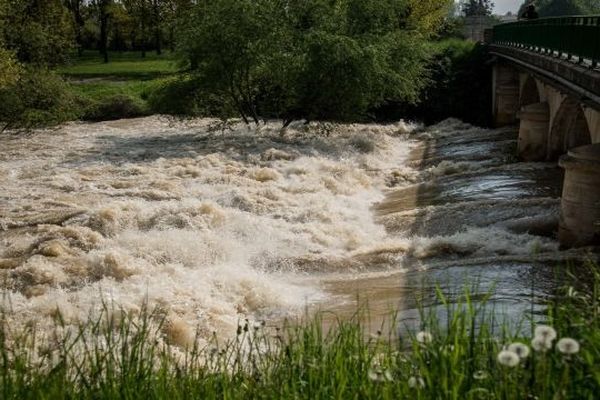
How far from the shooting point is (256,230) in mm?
14164

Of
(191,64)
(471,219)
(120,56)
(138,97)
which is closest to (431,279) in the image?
(471,219)

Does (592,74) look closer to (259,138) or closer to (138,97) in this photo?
(259,138)

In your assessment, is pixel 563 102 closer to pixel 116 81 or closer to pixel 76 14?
pixel 116 81

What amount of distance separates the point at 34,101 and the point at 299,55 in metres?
10.2

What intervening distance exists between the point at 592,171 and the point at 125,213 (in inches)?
339

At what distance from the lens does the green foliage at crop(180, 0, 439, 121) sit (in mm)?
25734

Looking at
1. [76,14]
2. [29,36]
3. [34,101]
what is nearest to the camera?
[34,101]

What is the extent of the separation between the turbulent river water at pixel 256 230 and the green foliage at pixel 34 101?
7.93 ft

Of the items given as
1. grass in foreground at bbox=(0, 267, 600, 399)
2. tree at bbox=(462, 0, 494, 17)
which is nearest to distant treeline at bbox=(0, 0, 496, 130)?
grass in foreground at bbox=(0, 267, 600, 399)

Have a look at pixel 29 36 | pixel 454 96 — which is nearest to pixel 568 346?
pixel 454 96

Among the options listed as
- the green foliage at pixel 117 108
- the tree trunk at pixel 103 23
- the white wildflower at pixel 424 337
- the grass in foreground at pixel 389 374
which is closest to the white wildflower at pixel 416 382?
the grass in foreground at pixel 389 374

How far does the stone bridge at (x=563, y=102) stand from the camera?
13.2 m

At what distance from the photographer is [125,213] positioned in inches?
555

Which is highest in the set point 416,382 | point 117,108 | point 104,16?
point 104,16
